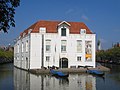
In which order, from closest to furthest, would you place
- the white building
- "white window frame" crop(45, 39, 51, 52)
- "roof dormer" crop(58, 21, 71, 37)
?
the white building, "white window frame" crop(45, 39, 51, 52), "roof dormer" crop(58, 21, 71, 37)

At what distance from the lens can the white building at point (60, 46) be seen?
5644 cm

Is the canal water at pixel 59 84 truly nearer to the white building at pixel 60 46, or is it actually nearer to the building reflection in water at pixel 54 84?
the building reflection in water at pixel 54 84

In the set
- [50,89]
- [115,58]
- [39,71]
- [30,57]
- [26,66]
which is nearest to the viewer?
[50,89]

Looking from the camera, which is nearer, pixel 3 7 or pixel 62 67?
pixel 3 7

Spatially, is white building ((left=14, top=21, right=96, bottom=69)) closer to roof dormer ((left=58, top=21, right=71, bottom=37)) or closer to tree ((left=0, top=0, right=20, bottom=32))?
roof dormer ((left=58, top=21, right=71, bottom=37))

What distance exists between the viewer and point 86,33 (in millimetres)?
59375

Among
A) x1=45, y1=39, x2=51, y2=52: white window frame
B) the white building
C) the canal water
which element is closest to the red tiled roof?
the white building

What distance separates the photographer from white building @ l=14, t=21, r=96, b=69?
5644cm

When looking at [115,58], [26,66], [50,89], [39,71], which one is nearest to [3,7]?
[50,89]

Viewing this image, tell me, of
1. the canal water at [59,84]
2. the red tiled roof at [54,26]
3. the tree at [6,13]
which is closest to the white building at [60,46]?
the red tiled roof at [54,26]

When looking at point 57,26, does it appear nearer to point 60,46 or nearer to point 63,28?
point 63,28

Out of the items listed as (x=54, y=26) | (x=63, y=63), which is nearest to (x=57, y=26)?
(x=54, y=26)

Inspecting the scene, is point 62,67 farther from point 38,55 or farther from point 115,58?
point 115,58

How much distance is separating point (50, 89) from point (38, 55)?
1165 inches
